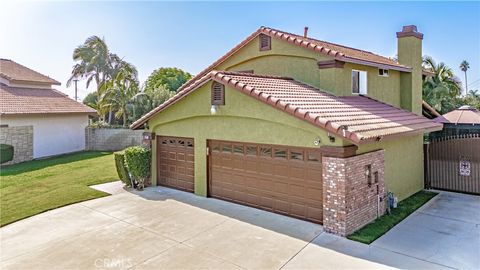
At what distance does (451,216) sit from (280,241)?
630cm

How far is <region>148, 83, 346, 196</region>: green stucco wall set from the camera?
34.8 feet

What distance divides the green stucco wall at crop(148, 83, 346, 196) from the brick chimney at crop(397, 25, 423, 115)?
8470 millimetres

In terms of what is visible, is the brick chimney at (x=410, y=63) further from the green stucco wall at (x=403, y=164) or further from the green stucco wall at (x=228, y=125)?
the green stucco wall at (x=228, y=125)

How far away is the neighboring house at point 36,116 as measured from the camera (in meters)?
22.8

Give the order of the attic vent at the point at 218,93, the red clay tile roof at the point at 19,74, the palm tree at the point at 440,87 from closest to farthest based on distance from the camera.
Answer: the attic vent at the point at 218,93 < the red clay tile roof at the point at 19,74 < the palm tree at the point at 440,87

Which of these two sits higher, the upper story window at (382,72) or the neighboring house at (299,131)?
the upper story window at (382,72)

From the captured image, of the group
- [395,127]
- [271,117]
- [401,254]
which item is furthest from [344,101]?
[401,254]

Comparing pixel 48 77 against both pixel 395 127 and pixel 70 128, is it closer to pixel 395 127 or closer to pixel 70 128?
pixel 70 128

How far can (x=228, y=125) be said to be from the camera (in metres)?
12.7

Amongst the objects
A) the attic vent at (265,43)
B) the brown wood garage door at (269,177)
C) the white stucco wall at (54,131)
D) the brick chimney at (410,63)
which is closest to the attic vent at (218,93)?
the brown wood garage door at (269,177)

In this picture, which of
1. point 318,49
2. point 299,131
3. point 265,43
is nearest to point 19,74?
point 265,43

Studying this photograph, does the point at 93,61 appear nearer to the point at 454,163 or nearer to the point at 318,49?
the point at 318,49

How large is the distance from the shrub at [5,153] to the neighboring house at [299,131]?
1187 centimetres

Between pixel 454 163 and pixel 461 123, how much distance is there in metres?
2.78
